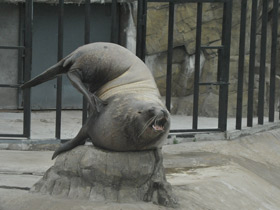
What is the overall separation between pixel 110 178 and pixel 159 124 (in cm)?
69

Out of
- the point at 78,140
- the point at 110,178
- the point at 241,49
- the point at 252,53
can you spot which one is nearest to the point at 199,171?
the point at 78,140

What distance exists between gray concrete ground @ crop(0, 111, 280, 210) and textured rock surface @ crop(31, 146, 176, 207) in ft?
0.36

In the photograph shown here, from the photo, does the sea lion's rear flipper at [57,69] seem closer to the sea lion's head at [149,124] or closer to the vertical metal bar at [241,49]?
the sea lion's head at [149,124]

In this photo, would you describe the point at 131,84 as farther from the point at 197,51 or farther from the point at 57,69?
the point at 197,51

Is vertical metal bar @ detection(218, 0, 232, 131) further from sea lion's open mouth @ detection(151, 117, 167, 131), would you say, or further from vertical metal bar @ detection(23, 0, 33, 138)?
sea lion's open mouth @ detection(151, 117, 167, 131)

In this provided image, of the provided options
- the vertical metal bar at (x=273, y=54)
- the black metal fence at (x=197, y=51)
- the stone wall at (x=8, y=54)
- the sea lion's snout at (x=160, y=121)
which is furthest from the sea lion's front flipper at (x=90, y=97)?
the vertical metal bar at (x=273, y=54)

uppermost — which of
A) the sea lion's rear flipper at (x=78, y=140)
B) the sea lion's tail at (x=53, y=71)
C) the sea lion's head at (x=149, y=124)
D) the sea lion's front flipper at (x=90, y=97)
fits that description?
the sea lion's tail at (x=53, y=71)

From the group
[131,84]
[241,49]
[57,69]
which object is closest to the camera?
[131,84]

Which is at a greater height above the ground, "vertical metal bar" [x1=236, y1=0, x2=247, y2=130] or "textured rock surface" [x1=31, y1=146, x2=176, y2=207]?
"vertical metal bar" [x1=236, y1=0, x2=247, y2=130]

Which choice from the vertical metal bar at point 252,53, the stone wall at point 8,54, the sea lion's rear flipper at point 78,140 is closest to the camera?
the sea lion's rear flipper at point 78,140

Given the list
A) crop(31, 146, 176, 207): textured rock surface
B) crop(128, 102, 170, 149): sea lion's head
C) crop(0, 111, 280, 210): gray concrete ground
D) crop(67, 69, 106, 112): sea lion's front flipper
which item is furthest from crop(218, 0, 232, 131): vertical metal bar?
crop(128, 102, 170, 149): sea lion's head

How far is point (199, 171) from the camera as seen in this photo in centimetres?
822

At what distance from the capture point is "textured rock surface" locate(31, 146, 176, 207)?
6102 mm

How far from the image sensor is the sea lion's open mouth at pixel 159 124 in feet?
18.9
